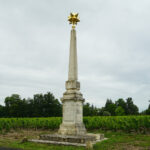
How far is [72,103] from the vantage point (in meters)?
14.0

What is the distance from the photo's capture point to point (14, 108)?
51906 mm

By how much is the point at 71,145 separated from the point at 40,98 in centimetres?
4622

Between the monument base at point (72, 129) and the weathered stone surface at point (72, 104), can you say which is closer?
the monument base at point (72, 129)

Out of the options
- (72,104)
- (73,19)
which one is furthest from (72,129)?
(73,19)

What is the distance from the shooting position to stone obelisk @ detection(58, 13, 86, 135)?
44.6 feet

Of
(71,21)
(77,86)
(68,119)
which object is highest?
(71,21)

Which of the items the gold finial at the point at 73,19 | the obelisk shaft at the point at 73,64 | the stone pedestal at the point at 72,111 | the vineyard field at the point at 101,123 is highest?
the gold finial at the point at 73,19

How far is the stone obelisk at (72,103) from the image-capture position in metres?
13.6

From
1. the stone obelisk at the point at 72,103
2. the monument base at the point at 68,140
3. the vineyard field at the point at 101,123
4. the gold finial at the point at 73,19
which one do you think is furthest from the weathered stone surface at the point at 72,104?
the vineyard field at the point at 101,123

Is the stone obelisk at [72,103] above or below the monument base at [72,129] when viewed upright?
above

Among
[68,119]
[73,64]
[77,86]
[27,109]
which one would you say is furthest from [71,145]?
[27,109]

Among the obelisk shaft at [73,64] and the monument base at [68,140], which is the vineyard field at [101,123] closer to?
the monument base at [68,140]

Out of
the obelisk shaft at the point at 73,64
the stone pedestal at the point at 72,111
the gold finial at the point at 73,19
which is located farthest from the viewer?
the gold finial at the point at 73,19

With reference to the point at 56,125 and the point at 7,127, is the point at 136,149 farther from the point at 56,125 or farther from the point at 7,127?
the point at 7,127
